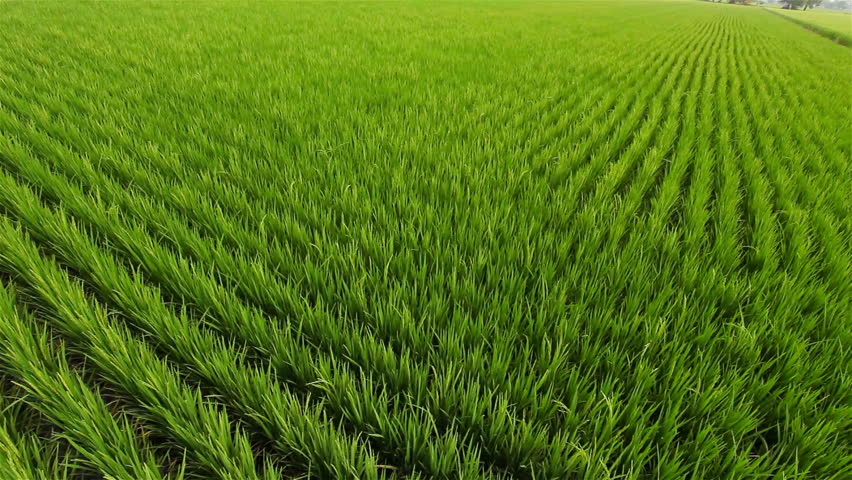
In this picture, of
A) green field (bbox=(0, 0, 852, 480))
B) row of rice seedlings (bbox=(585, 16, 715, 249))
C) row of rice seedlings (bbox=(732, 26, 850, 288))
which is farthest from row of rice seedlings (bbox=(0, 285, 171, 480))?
row of rice seedlings (bbox=(732, 26, 850, 288))

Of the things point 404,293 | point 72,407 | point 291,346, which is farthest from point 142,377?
point 404,293

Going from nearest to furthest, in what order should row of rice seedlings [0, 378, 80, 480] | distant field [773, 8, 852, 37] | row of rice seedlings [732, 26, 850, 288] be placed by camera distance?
row of rice seedlings [0, 378, 80, 480] → row of rice seedlings [732, 26, 850, 288] → distant field [773, 8, 852, 37]

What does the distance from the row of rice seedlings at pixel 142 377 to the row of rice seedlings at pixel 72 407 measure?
5cm

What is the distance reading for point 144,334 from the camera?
96cm

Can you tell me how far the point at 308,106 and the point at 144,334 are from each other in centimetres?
203

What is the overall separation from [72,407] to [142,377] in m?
0.11

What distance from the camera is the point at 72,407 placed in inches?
29.0

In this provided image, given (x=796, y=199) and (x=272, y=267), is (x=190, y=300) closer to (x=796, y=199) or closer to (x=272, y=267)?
(x=272, y=267)

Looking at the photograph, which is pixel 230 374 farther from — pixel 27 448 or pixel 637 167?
pixel 637 167

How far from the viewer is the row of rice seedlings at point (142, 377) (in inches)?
27.8

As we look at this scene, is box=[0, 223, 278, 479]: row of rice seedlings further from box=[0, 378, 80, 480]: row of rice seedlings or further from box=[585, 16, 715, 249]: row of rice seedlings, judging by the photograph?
box=[585, 16, 715, 249]: row of rice seedlings

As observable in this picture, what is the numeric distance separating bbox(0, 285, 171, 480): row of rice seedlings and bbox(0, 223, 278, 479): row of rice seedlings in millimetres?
48

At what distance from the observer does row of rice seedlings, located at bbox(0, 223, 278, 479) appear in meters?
0.71

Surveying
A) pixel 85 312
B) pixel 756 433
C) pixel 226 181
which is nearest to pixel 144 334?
pixel 85 312
